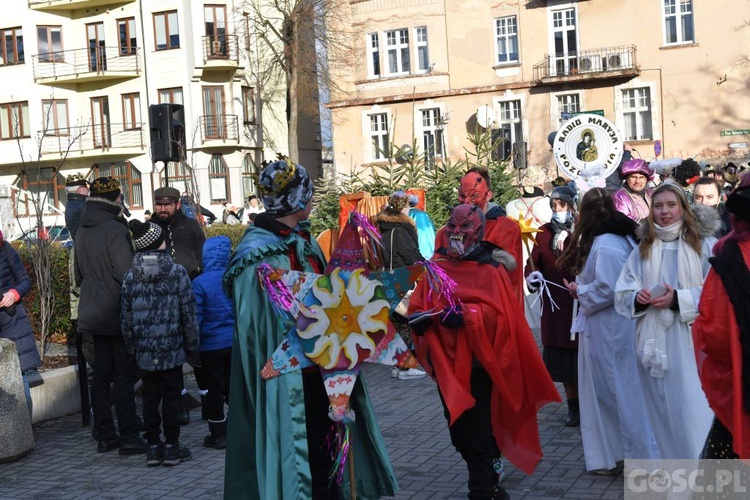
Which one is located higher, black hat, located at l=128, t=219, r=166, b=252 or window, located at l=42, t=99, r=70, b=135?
window, located at l=42, t=99, r=70, b=135

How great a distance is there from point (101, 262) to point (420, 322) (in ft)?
11.5

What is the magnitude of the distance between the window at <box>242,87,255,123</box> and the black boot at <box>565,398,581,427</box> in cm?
4103

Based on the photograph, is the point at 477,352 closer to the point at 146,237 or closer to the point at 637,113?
the point at 146,237

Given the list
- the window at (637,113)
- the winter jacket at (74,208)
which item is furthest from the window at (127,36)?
the winter jacket at (74,208)

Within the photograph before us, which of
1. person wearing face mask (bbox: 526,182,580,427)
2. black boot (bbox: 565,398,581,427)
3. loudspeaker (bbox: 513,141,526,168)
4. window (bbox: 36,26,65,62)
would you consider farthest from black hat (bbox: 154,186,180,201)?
window (bbox: 36,26,65,62)

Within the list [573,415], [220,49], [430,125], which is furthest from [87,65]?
[573,415]

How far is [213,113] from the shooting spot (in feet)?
153

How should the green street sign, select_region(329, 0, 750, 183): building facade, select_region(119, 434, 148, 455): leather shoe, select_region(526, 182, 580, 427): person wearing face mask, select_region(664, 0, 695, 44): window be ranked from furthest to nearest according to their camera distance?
select_region(664, 0, 695, 44): window, select_region(329, 0, 750, 183): building facade, the green street sign, select_region(119, 434, 148, 455): leather shoe, select_region(526, 182, 580, 427): person wearing face mask

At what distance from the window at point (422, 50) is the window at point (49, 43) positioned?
18179 millimetres

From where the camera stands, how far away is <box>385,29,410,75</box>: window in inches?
1677

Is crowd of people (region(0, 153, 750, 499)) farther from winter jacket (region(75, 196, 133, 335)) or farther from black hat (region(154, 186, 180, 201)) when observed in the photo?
black hat (region(154, 186, 180, 201))

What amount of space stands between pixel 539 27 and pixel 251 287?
37388 mm

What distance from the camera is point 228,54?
46406 millimetres

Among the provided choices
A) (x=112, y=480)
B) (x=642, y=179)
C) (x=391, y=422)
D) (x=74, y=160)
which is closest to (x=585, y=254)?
(x=642, y=179)
